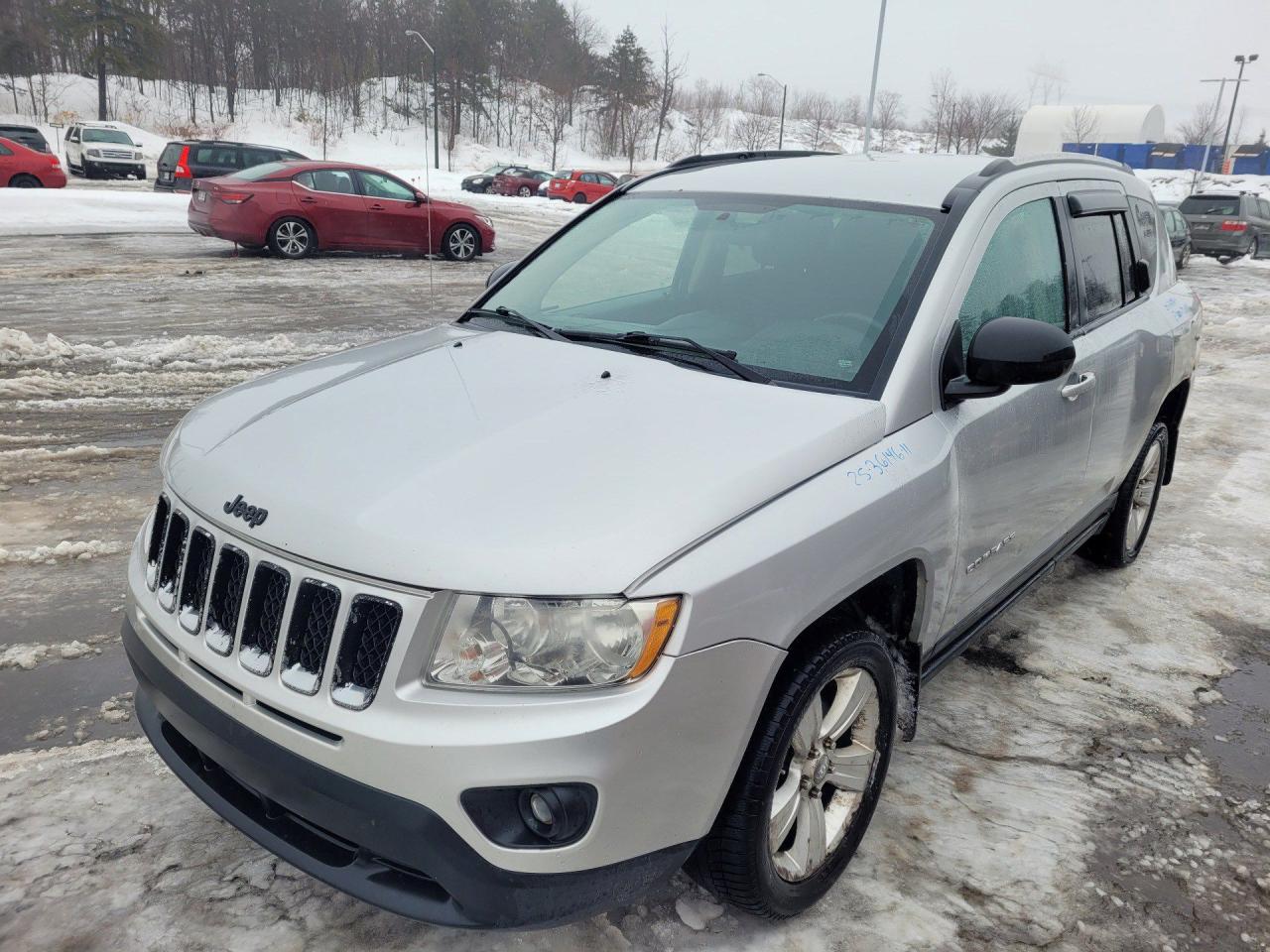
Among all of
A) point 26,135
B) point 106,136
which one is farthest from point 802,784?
point 106,136

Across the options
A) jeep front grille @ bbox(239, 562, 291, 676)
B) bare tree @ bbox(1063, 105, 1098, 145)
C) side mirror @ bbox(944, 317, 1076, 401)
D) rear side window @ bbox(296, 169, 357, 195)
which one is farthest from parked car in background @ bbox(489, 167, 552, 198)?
bare tree @ bbox(1063, 105, 1098, 145)

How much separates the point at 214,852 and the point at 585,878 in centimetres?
125

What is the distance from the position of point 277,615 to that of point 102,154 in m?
37.0

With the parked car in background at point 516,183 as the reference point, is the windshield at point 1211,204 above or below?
above

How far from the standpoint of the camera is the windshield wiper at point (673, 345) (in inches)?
107

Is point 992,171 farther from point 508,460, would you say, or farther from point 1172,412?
point 1172,412

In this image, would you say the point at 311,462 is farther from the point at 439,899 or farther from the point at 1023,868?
the point at 1023,868

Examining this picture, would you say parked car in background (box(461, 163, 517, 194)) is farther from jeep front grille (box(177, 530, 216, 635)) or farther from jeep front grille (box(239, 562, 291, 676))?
jeep front grille (box(239, 562, 291, 676))

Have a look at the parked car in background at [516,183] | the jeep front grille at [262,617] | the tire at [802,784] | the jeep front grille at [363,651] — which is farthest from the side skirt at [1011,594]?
the parked car in background at [516,183]

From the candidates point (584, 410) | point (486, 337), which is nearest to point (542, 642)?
point (584, 410)

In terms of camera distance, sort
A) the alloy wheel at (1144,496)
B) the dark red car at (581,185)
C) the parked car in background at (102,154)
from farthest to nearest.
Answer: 1. the dark red car at (581,185)
2. the parked car in background at (102,154)
3. the alloy wheel at (1144,496)

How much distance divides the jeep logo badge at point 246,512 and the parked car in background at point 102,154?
1436 inches

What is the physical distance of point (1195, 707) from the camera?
3.71 m

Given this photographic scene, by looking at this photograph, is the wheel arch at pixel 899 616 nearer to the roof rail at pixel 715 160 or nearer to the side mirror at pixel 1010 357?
the side mirror at pixel 1010 357
